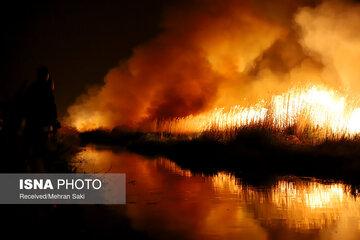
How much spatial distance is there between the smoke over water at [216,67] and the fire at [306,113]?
1193 centimetres

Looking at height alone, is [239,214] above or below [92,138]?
below

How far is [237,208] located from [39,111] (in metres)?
4.23

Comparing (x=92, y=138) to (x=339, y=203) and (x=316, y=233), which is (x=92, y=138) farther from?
(x=316, y=233)

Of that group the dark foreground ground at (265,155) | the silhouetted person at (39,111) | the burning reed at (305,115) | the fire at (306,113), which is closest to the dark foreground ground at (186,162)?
the dark foreground ground at (265,155)

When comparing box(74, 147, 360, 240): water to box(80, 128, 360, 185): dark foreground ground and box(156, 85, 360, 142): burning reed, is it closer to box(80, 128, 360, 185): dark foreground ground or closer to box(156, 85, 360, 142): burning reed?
box(80, 128, 360, 185): dark foreground ground

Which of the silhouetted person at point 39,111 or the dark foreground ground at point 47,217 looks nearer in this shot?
the dark foreground ground at point 47,217

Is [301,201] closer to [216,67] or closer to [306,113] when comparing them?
[306,113]

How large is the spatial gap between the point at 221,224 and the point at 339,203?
352cm

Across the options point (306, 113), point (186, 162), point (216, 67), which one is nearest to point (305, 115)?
point (306, 113)

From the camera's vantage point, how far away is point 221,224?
1102 cm

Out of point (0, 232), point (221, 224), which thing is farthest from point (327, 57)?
point (0, 232)

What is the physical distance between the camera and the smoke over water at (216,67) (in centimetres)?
3928

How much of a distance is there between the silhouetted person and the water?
2.01 meters

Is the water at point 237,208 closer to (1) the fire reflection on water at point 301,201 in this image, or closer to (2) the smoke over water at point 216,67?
(1) the fire reflection on water at point 301,201
